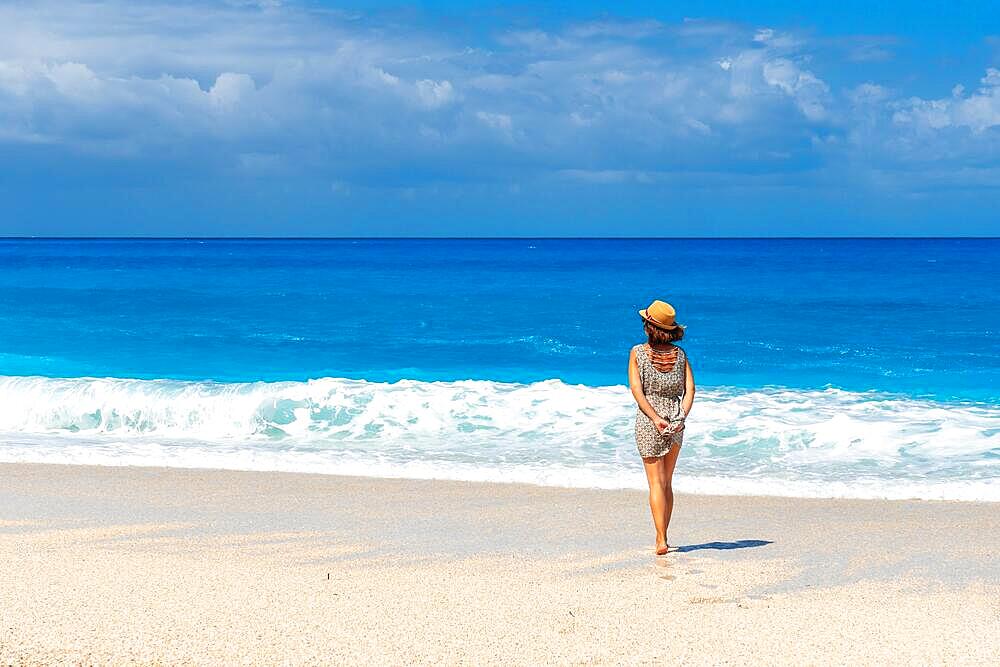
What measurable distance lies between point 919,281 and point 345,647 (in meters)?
A: 48.9

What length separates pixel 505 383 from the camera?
628 inches

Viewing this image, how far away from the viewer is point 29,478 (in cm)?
952

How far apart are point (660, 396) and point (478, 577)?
1612 mm

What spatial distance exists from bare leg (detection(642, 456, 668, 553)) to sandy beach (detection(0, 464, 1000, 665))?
0.16m

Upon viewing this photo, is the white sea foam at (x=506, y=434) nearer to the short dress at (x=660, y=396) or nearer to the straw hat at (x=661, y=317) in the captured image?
the short dress at (x=660, y=396)

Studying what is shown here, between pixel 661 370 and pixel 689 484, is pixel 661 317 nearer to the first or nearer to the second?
pixel 661 370

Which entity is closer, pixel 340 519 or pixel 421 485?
pixel 340 519

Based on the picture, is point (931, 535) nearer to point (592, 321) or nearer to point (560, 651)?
point (560, 651)

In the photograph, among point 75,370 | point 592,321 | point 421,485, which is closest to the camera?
point 421,485

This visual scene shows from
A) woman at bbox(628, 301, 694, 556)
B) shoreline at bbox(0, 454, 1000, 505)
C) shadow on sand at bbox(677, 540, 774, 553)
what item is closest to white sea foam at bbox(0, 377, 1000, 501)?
shoreline at bbox(0, 454, 1000, 505)

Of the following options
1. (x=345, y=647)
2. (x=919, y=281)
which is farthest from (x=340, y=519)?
(x=919, y=281)

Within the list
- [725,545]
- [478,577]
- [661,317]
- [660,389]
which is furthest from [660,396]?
[478,577]

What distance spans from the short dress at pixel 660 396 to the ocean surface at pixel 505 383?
2.93m

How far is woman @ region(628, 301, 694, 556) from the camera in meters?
6.47
